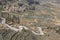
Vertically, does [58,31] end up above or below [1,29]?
below

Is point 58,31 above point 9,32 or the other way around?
the other way around

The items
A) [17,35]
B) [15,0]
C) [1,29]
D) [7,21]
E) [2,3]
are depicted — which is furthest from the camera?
[15,0]

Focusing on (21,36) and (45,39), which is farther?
(45,39)

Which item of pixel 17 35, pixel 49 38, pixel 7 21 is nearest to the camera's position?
pixel 17 35

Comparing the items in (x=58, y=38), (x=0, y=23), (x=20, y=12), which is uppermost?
(x=0, y=23)

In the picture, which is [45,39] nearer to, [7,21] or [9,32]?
[9,32]

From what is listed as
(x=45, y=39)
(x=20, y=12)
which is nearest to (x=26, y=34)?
(x=45, y=39)

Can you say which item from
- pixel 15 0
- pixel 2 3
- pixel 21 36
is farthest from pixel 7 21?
pixel 15 0

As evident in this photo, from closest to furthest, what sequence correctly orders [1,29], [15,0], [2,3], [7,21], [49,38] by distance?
[1,29], [49,38], [7,21], [2,3], [15,0]

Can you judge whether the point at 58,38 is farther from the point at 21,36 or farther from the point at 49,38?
the point at 21,36
